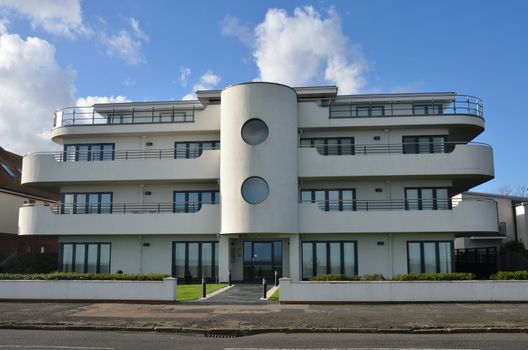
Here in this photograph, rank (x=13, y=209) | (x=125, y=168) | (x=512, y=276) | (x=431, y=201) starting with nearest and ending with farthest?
(x=512, y=276) → (x=431, y=201) → (x=125, y=168) → (x=13, y=209)

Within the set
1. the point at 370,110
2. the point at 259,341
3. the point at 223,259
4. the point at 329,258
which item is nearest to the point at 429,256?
the point at 329,258

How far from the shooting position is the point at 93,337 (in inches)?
568

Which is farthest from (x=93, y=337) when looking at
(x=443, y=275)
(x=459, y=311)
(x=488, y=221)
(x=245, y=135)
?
(x=488, y=221)

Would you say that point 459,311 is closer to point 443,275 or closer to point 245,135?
point 443,275

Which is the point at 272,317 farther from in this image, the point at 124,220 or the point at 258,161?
the point at 124,220

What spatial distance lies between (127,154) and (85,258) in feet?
22.5

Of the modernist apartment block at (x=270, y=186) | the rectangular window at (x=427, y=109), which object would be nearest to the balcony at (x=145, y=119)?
the modernist apartment block at (x=270, y=186)

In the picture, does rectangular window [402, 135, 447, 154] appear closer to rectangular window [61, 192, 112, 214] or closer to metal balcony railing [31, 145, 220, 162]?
metal balcony railing [31, 145, 220, 162]

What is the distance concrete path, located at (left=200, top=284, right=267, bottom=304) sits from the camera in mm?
21469

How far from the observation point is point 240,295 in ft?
77.6

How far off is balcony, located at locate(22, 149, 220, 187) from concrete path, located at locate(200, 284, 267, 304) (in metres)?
6.89

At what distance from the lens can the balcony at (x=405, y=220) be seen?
28875 mm

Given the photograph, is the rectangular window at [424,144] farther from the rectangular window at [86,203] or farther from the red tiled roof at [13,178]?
the red tiled roof at [13,178]

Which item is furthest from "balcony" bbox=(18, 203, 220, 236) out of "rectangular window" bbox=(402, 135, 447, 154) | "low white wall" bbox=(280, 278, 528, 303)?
"rectangular window" bbox=(402, 135, 447, 154)
